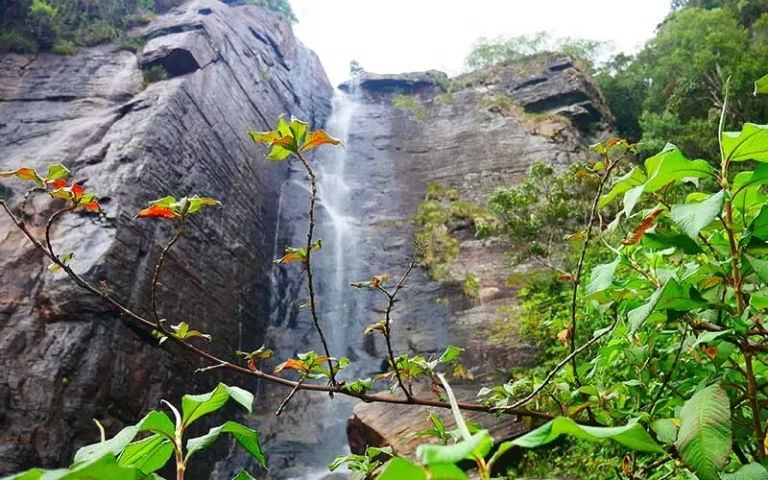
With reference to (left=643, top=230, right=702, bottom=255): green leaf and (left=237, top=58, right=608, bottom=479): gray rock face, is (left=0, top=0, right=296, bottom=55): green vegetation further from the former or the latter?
(left=643, top=230, right=702, bottom=255): green leaf

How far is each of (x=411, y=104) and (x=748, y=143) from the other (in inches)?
648

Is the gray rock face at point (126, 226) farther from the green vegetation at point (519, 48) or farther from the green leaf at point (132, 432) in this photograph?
the green vegetation at point (519, 48)

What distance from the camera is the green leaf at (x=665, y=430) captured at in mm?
846

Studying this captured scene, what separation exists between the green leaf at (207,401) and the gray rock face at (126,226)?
5102mm

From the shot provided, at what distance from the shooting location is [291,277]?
389 inches

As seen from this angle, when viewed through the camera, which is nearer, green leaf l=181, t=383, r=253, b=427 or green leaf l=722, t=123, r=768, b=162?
green leaf l=181, t=383, r=253, b=427

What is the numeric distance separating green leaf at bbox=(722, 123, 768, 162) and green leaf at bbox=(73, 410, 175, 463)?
0.95 meters

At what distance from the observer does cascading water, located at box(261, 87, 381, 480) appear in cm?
689

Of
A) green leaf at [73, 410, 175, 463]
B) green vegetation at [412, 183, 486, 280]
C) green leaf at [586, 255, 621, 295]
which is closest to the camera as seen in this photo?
green leaf at [73, 410, 175, 463]

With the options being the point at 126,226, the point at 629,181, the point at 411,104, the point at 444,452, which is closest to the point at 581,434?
the point at 444,452

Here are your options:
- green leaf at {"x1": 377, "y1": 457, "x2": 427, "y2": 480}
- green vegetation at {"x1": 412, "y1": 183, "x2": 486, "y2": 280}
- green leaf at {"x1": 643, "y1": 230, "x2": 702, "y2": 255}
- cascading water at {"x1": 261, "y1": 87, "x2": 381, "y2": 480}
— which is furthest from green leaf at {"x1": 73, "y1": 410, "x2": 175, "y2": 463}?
green vegetation at {"x1": 412, "y1": 183, "x2": 486, "y2": 280}

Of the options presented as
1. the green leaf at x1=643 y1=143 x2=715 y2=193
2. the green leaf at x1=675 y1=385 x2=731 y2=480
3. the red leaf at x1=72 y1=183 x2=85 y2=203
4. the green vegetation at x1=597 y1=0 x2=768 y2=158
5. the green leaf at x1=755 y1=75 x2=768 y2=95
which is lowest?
the green leaf at x1=675 y1=385 x2=731 y2=480

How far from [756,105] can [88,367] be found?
12225 millimetres

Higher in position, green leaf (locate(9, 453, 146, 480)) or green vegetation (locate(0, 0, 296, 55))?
green vegetation (locate(0, 0, 296, 55))
